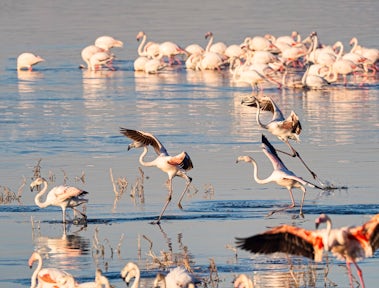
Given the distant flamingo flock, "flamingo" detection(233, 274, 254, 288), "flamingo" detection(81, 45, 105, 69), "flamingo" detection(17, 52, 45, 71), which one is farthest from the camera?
"flamingo" detection(81, 45, 105, 69)

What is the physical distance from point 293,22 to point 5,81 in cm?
1539

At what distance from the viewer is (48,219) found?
45.4 feet

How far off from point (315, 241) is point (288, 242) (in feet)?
0.68

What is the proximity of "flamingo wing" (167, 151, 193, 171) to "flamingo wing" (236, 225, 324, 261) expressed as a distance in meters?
4.76

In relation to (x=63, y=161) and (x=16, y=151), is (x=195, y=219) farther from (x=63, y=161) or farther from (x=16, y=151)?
(x=16, y=151)

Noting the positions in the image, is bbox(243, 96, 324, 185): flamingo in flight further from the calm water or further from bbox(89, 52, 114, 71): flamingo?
bbox(89, 52, 114, 71): flamingo

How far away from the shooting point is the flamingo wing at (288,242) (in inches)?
381

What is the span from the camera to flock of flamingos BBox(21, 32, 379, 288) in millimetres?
9711

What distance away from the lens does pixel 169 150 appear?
18.1 metres

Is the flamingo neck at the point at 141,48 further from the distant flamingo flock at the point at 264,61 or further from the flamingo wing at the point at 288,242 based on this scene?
the flamingo wing at the point at 288,242

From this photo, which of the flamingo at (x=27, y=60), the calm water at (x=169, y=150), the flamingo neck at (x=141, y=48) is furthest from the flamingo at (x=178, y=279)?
the flamingo neck at (x=141, y=48)

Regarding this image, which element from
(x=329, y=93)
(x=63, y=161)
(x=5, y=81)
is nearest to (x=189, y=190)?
(x=63, y=161)

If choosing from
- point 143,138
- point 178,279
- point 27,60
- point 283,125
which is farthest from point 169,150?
point 27,60

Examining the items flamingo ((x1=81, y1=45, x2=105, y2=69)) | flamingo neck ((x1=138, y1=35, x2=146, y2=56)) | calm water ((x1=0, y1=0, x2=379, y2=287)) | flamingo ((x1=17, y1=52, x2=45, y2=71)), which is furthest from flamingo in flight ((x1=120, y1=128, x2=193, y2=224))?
flamingo neck ((x1=138, y1=35, x2=146, y2=56))
